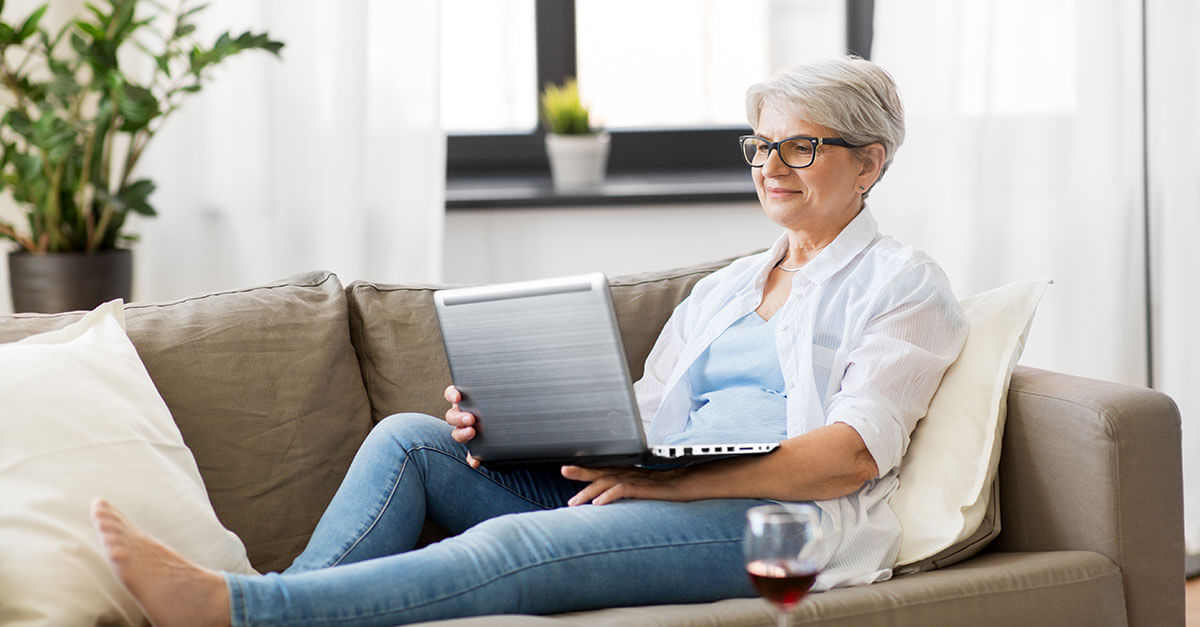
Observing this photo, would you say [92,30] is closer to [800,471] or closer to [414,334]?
[414,334]

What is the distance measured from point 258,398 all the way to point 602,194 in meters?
1.29

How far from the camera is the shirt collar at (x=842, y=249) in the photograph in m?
1.77

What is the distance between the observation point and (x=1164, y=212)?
2867 millimetres

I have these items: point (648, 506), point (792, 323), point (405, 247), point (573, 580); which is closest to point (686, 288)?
point (792, 323)

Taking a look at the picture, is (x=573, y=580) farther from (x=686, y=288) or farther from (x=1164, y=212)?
(x=1164, y=212)

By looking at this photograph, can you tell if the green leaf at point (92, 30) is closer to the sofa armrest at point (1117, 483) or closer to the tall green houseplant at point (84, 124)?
the tall green houseplant at point (84, 124)

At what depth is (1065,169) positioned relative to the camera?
2.93 meters

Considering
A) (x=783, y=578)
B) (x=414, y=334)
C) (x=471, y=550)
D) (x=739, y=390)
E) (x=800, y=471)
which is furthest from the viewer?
(x=414, y=334)

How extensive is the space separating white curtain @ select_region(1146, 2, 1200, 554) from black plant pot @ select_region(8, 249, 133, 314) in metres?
2.39

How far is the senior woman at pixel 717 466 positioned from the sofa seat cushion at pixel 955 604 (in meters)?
0.05

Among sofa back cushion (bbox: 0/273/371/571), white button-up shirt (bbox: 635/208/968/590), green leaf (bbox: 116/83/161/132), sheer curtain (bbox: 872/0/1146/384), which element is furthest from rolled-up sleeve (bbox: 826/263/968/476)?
green leaf (bbox: 116/83/161/132)

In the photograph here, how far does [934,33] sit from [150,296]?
1957 millimetres

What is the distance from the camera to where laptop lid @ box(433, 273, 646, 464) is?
1476 millimetres

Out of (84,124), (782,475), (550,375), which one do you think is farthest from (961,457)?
(84,124)
